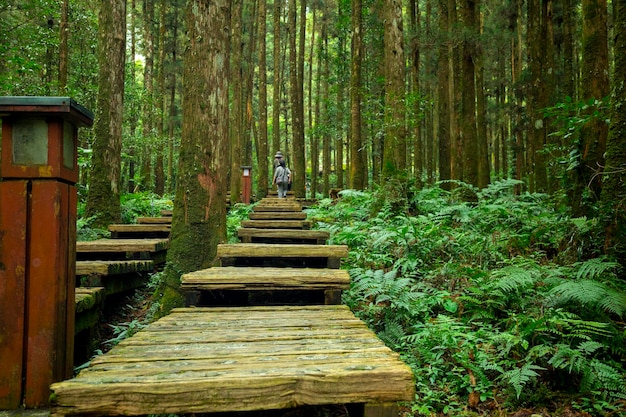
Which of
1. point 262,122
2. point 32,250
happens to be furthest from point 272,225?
point 262,122

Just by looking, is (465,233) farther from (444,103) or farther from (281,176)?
(444,103)

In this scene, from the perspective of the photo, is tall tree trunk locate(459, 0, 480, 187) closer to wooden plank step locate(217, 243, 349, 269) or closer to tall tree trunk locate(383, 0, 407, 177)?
tall tree trunk locate(383, 0, 407, 177)

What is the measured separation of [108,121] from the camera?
330 inches

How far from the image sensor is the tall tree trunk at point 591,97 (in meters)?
6.05

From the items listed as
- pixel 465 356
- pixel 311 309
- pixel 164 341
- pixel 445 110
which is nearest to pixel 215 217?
pixel 311 309

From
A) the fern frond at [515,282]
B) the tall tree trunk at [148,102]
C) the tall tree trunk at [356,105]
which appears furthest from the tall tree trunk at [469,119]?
the tall tree trunk at [148,102]

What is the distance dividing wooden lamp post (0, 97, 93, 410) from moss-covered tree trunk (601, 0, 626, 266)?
5.23 meters

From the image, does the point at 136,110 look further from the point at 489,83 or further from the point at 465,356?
the point at 489,83

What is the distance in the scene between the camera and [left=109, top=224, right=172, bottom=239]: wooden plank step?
7.14 metres

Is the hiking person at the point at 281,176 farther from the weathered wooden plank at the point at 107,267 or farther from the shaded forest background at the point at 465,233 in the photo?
the weathered wooden plank at the point at 107,267

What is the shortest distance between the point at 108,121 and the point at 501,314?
26.2ft

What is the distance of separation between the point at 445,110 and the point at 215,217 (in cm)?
1301

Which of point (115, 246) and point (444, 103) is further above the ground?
point (444, 103)

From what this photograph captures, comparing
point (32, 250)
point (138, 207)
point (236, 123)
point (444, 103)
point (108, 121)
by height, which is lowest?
point (32, 250)
